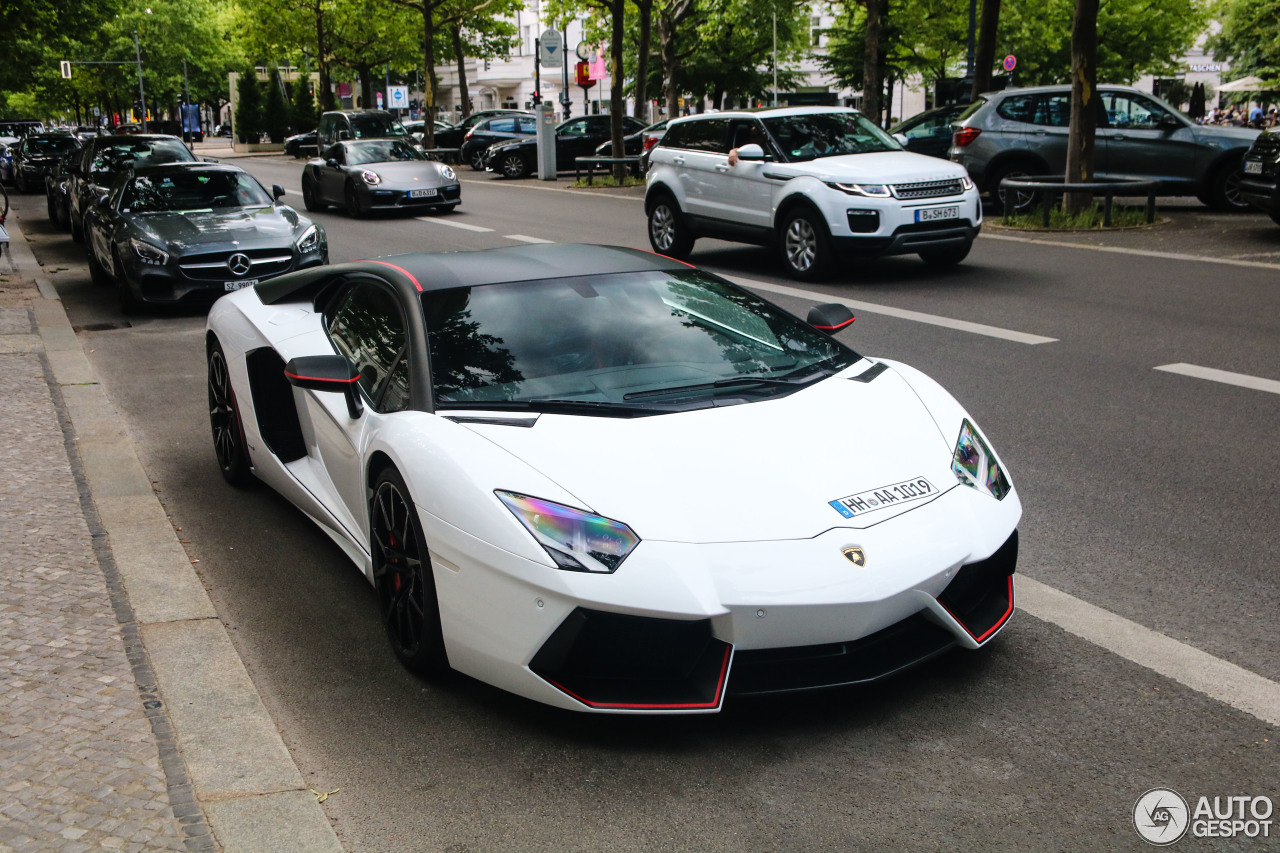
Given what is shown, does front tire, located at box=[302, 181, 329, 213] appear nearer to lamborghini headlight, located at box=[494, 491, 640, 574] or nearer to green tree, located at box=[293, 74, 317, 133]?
lamborghini headlight, located at box=[494, 491, 640, 574]

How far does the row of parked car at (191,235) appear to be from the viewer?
11.5 metres

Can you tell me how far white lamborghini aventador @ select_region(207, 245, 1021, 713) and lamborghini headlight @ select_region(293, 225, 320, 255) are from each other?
7588mm

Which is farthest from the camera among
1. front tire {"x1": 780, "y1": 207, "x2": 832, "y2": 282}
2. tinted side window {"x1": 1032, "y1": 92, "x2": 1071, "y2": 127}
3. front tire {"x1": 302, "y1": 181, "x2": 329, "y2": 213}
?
front tire {"x1": 302, "y1": 181, "x2": 329, "y2": 213}

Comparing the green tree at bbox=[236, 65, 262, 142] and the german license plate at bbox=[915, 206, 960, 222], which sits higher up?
the green tree at bbox=[236, 65, 262, 142]

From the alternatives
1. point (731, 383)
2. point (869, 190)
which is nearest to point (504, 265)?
point (731, 383)

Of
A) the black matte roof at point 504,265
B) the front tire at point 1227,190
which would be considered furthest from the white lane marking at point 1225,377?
the front tire at point 1227,190

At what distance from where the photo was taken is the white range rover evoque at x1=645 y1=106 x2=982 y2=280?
12.1 m

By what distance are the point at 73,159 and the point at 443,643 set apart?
57.4 ft

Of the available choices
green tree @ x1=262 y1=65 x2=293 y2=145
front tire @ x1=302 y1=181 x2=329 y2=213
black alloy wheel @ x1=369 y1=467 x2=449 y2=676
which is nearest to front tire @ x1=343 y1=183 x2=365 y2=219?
front tire @ x1=302 y1=181 x2=329 y2=213

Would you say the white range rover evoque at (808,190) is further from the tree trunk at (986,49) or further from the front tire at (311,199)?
A: the tree trunk at (986,49)

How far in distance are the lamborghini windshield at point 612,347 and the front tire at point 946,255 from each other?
333 inches

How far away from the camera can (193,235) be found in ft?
38.7

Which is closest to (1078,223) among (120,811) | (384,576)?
(384,576)

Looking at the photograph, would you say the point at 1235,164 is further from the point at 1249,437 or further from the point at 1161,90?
the point at 1161,90
